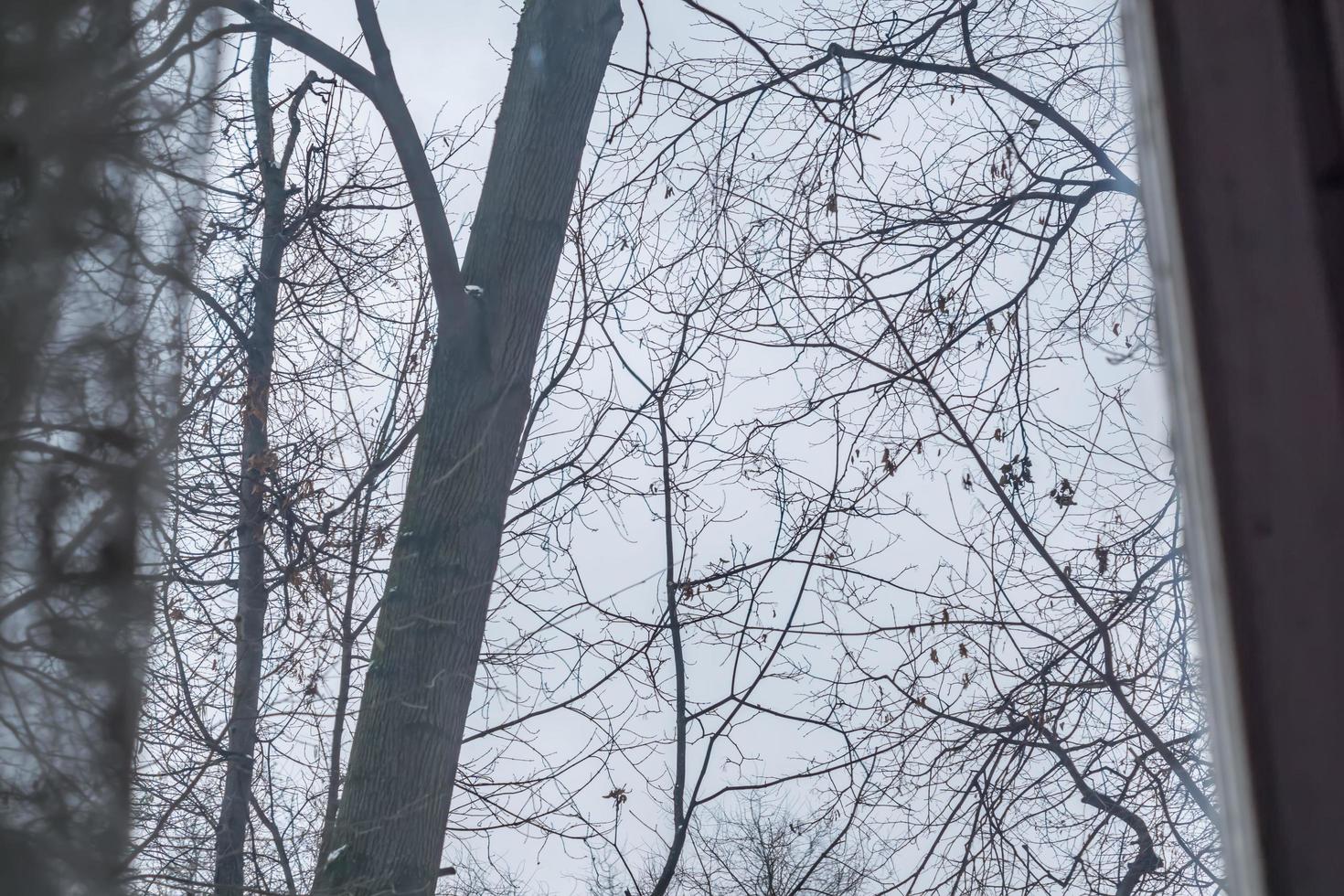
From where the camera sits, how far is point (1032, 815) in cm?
379

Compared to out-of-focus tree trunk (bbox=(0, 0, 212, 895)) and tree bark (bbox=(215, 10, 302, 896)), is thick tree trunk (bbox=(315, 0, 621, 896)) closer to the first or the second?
tree bark (bbox=(215, 10, 302, 896))

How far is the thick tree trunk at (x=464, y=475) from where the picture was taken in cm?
271

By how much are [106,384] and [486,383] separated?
2266 mm

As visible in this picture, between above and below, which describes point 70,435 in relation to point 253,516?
below

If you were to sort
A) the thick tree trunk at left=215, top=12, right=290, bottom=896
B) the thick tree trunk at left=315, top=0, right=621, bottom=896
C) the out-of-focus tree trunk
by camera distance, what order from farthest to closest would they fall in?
the thick tree trunk at left=215, top=12, right=290, bottom=896 → the thick tree trunk at left=315, top=0, right=621, bottom=896 → the out-of-focus tree trunk

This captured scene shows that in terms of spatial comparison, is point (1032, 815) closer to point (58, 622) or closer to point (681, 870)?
point (681, 870)

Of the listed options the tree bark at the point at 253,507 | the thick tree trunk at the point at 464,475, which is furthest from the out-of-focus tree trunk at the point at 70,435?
the tree bark at the point at 253,507

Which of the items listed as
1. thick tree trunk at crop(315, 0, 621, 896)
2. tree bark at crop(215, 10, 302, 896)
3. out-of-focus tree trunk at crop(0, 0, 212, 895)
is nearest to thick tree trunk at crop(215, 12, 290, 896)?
tree bark at crop(215, 10, 302, 896)

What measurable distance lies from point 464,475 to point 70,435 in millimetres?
2209

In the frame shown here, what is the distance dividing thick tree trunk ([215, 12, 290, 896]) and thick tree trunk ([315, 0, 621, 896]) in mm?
529

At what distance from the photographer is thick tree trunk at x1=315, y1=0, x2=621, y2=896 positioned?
8.88ft

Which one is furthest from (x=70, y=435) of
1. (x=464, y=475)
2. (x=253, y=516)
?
(x=253, y=516)

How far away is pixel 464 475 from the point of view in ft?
9.89

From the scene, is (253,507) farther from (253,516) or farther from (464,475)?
(464,475)
